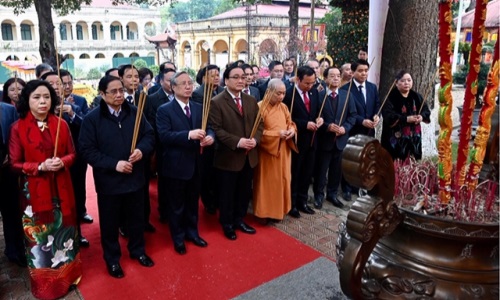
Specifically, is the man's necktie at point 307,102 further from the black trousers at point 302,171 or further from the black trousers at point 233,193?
the black trousers at point 233,193

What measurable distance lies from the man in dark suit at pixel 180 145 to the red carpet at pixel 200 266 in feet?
0.72

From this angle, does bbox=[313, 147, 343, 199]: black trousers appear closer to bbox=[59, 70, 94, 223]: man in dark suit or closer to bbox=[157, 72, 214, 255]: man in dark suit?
bbox=[157, 72, 214, 255]: man in dark suit

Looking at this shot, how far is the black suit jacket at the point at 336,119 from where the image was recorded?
3.70 meters

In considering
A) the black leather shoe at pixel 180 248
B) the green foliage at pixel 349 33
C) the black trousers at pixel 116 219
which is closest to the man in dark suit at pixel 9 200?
the black trousers at pixel 116 219

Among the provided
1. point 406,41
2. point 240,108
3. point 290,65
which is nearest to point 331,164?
point 240,108

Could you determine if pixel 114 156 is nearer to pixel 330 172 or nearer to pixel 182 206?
pixel 182 206

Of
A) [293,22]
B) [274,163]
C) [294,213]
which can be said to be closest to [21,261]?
[274,163]

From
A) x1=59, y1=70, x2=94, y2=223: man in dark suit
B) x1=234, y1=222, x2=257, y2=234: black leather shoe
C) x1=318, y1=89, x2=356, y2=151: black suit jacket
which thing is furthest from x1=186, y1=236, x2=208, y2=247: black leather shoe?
x1=318, y1=89, x2=356, y2=151: black suit jacket

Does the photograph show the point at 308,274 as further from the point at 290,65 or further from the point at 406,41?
the point at 290,65

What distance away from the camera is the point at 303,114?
3578 mm

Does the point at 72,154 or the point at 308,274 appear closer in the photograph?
the point at 72,154

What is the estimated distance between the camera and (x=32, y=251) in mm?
2340

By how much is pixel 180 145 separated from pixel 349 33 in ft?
14.0

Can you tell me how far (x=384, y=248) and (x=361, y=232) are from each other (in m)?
0.25
